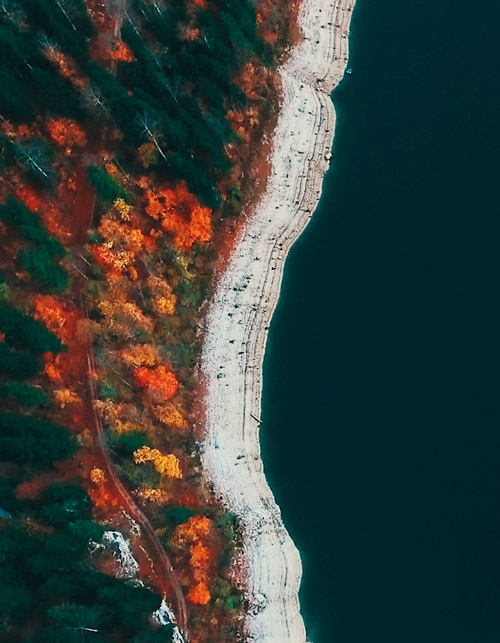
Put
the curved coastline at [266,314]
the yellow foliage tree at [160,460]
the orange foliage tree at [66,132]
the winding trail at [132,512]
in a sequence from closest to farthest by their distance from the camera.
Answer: the winding trail at [132,512], the yellow foliage tree at [160,460], the curved coastline at [266,314], the orange foliage tree at [66,132]

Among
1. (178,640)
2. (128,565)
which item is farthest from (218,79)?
(178,640)

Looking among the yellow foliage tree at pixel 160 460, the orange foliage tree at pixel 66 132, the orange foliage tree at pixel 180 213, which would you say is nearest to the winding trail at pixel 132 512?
the yellow foliage tree at pixel 160 460

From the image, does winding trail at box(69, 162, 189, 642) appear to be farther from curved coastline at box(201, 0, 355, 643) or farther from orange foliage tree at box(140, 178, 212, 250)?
orange foliage tree at box(140, 178, 212, 250)

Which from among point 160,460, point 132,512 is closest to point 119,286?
point 160,460

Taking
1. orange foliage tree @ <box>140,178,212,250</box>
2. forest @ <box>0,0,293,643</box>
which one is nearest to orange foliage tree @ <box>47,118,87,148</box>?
forest @ <box>0,0,293,643</box>

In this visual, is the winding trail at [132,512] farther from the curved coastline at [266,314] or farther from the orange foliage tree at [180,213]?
the orange foliage tree at [180,213]
